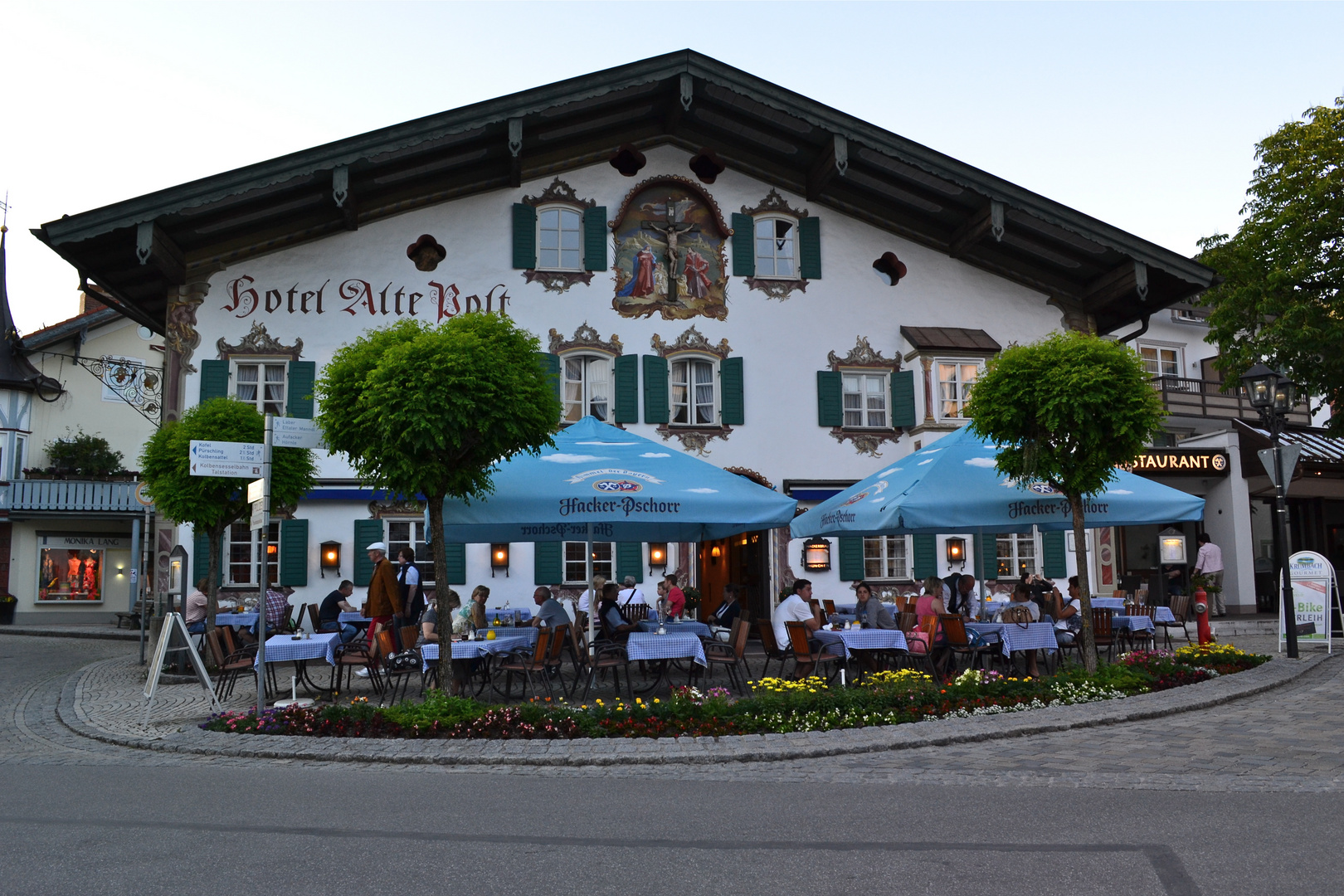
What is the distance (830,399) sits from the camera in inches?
821

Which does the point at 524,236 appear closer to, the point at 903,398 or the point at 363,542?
the point at 363,542

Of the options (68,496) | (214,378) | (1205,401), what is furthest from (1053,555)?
(68,496)

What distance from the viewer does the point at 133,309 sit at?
67.9ft

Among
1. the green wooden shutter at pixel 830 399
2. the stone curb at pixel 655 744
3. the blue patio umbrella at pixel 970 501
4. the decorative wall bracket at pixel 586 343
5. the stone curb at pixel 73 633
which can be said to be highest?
the decorative wall bracket at pixel 586 343

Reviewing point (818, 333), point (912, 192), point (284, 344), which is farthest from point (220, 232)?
point (912, 192)

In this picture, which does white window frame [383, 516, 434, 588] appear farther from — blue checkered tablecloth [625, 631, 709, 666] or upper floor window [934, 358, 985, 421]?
upper floor window [934, 358, 985, 421]

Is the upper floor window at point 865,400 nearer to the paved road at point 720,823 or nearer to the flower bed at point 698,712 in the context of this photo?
the flower bed at point 698,712

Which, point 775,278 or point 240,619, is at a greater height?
point 775,278

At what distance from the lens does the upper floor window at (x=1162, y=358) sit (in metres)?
31.9

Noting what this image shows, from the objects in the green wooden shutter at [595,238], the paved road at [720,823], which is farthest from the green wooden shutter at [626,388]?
the paved road at [720,823]

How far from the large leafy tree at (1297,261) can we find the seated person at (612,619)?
582 inches

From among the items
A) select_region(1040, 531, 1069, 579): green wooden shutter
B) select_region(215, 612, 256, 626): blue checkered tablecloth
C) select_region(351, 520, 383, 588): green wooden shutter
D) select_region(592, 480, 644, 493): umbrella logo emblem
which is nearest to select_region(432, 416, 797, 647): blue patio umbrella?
select_region(592, 480, 644, 493): umbrella logo emblem

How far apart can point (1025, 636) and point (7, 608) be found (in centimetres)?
3010

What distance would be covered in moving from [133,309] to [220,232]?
9.49ft
